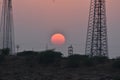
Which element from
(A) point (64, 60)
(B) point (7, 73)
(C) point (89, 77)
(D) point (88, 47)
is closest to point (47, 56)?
(A) point (64, 60)

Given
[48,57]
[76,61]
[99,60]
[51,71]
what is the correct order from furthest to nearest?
[48,57] → [99,60] → [76,61] → [51,71]

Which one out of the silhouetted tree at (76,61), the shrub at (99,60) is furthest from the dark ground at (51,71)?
the shrub at (99,60)

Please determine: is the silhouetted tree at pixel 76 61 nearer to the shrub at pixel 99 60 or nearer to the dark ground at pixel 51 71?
the dark ground at pixel 51 71

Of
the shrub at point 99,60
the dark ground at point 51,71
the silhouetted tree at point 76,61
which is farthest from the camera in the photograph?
the shrub at point 99,60

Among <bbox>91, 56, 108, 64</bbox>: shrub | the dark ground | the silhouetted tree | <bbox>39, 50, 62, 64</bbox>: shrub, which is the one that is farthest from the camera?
<bbox>39, 50, 62, 64</bbox>: shrub

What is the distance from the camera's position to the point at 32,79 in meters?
51.1

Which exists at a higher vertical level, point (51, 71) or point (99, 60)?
point (99, 60)

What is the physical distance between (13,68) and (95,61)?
954 centimetres

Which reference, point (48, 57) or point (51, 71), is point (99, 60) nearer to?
point (48, 57)

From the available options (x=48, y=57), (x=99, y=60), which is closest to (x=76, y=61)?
(x=99, y=60)

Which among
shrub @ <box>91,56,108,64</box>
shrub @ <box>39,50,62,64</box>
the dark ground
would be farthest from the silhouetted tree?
shrub @ <box>39,50,62,64</box>

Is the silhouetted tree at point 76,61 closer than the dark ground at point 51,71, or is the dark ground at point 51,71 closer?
the dark ground at point 51,71

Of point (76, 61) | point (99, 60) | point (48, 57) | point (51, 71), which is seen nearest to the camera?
point (51, 71)

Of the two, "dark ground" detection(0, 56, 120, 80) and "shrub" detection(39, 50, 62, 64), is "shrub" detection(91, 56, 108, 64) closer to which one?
"dark ground" detection(0, 56, 120, 80)
